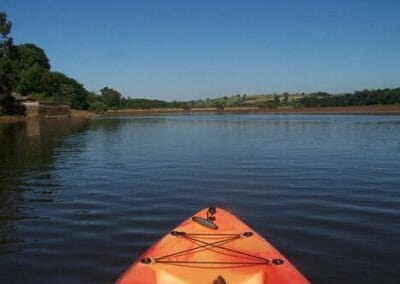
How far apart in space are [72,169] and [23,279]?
599 inches

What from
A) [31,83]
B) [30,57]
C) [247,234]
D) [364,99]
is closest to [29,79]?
[31,83]

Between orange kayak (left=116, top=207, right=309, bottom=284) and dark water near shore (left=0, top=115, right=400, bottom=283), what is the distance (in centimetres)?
169

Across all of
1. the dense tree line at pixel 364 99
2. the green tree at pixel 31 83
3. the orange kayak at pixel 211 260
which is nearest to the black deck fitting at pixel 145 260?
the orange kayak at pixel 211 260

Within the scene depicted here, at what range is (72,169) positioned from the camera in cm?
2412

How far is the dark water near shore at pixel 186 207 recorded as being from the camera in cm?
1003

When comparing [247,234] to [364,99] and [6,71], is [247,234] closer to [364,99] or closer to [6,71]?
[6,71]

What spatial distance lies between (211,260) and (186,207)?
7582 mm

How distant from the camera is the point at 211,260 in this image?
7.73 meters

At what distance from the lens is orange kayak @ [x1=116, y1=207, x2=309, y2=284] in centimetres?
702

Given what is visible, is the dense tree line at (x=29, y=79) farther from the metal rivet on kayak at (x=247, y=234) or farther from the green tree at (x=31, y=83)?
the metal rivet on kayak at (x=247, y=234)

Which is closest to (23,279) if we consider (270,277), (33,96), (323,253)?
(270,277)

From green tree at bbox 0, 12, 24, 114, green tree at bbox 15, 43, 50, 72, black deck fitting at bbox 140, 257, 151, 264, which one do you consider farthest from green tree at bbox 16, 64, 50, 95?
black deck fitting at bbox 140, 257, 151, 264

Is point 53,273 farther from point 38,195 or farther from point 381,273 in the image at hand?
point 38,195

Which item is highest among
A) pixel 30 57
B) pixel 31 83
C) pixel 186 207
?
pixel 30 57
